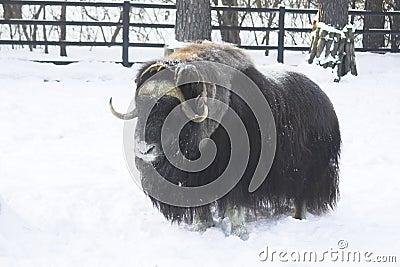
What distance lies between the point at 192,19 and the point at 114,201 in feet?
16.4

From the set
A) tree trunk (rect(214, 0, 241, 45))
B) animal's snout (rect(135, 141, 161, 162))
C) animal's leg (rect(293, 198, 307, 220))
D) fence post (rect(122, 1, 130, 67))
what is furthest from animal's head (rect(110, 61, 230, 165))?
tree trunk (rect(214, 0, 241, 45))

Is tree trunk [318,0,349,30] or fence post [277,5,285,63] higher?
tree trunk [318,0,349,30]

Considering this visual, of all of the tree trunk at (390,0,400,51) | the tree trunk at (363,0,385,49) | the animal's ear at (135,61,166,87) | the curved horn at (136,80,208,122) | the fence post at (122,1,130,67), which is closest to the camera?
the curved horn at (136,80,208,122)

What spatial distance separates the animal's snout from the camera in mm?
3155

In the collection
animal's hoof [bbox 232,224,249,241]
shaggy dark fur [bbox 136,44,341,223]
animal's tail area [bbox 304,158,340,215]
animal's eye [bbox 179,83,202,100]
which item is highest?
animal's eye [bbox 179,83,202,100]

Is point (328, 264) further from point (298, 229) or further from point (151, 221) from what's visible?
point (151, 221)

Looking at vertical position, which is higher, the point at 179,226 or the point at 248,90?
the point at 248,90

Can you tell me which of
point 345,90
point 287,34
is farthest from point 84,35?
point 345,90

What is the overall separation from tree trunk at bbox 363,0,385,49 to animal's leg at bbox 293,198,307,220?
358 inches

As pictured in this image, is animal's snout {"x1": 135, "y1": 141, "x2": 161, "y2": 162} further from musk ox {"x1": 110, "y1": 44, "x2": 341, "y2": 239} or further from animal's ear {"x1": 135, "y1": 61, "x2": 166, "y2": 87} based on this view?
animal's ear {"x1": 135, "y1": 61, "x2": 166, "y2": 87}

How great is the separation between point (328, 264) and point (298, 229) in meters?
0.58

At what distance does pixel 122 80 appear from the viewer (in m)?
A: 8.92

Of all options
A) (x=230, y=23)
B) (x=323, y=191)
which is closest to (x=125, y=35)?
(x=230, y=23)

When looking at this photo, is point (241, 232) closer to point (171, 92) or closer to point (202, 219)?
point (202, 219)
